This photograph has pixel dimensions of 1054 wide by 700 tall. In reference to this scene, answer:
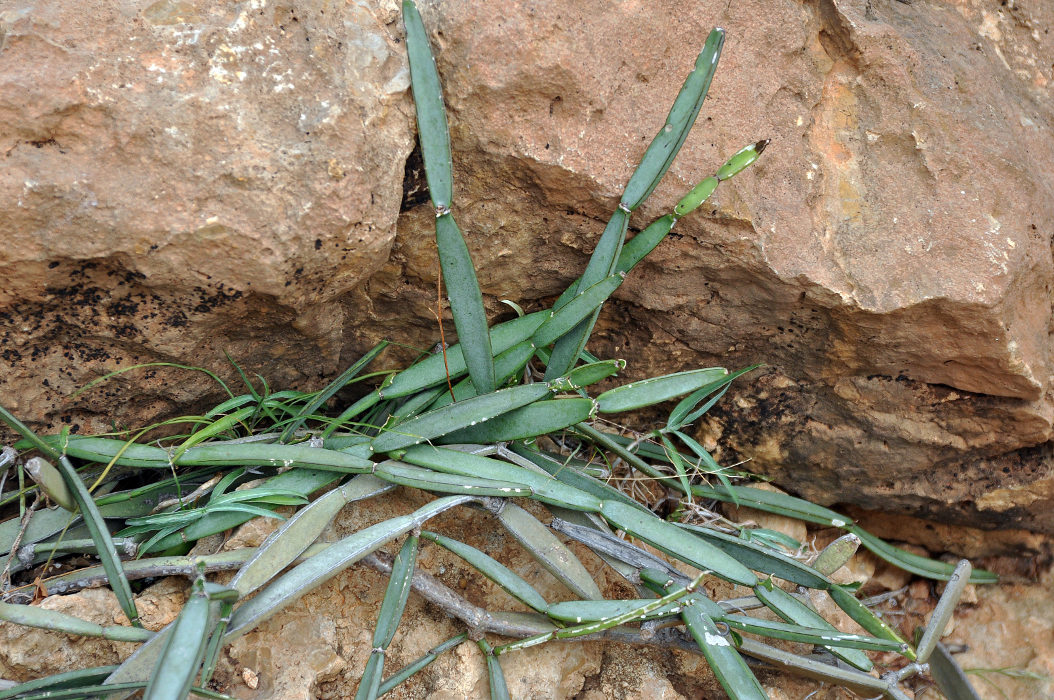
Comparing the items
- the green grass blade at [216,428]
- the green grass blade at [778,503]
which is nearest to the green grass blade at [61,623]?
the green grass blade at [216,428]

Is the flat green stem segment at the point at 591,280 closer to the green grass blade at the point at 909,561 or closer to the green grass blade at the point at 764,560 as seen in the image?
the green grass blade at the point at 764,560

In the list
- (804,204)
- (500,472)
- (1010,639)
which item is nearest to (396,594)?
(500,472)

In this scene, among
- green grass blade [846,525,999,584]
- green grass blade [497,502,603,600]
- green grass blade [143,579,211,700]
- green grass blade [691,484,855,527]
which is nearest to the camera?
green grass blade [143,579,211,700]

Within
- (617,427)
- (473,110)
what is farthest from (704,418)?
(473,110)

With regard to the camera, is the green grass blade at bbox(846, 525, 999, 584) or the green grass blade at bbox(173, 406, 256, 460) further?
the green grass blade at bbox(846, 525, 999, 584)

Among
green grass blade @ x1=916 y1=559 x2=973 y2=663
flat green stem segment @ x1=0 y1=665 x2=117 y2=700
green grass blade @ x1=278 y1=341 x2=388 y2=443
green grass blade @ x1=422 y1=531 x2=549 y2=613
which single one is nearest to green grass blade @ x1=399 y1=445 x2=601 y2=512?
green grass blade @ x1=422 y1=531 x2=549 y2=613

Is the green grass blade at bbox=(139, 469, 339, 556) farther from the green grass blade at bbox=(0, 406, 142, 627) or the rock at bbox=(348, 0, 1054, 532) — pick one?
the rock at bbox=(348, 0, 1054, 532)

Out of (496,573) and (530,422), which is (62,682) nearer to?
(496,573)
